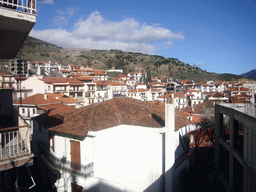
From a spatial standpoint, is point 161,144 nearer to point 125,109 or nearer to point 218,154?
point 125,109

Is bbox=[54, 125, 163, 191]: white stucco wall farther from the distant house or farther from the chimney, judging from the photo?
the chimney

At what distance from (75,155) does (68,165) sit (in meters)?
0.72

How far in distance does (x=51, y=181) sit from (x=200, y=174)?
10.6m

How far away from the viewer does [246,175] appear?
30.5ft

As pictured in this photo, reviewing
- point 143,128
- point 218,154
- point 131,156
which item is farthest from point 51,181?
point 218,154

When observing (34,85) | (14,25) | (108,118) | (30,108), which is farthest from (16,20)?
(34,85)

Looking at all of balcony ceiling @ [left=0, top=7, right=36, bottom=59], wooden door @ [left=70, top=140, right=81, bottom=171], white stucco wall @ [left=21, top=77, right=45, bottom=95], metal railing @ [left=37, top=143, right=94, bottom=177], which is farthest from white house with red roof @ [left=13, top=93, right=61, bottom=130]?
balcony ceiling @ [left=0, top=7, right=36, bottom=59]

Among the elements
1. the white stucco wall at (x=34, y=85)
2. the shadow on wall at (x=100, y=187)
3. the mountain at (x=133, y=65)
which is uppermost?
the mountain at (x=133, y=65)

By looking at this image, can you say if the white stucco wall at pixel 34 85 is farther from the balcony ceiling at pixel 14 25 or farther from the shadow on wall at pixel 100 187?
the balcony ceiling at pixel 14 25

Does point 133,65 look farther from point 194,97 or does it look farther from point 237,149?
point 237,149

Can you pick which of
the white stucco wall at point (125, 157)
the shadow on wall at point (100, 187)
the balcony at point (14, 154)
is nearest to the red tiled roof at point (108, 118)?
the white stucco wall at point (125, 157)

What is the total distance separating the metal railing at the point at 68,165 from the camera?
9.37m

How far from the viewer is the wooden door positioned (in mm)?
9870

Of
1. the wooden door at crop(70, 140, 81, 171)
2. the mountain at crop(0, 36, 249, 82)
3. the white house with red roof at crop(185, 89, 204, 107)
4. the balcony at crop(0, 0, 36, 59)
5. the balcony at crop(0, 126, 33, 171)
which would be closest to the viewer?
the balcony at crop(0, 0, 36, 59)
